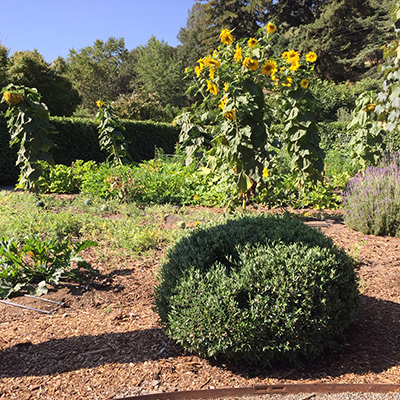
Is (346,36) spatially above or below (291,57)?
above

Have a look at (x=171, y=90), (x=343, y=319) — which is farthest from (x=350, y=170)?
(x=171, y=90)

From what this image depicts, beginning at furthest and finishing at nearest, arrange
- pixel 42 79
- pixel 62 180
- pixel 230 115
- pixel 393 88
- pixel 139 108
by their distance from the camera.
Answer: pixel 139 108
pixel 42 79
pixel 62 180
pixel 230 115
pixel 393 88

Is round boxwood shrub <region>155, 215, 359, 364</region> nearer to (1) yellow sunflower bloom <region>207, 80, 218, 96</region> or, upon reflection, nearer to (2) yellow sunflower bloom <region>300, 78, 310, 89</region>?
(1) yellow sunflower bloom <region>207, 80, 218, 96</region>

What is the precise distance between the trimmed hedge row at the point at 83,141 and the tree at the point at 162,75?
17621 mm

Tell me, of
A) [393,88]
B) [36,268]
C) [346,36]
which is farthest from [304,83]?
[346,36]

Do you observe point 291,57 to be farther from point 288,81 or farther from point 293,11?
point 293,11

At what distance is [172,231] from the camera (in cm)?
434

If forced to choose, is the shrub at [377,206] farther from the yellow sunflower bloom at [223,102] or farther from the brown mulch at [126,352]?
the yellow sunflower bloom at [223,102]

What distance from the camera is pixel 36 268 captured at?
3.15m

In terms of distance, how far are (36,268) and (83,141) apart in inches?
375

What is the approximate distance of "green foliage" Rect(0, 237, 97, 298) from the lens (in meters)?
3.04

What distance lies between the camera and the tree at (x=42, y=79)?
17.9m

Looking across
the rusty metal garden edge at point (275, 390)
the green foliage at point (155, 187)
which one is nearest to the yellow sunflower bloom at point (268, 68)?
the green foliage at point (155, 187)

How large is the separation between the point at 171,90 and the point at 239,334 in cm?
3334
